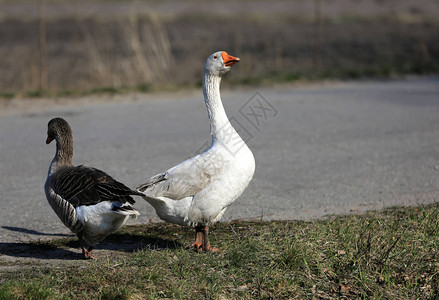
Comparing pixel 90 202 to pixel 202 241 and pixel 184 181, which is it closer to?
pixel 184 181

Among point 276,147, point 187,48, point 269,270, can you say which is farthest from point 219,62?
point 187,48

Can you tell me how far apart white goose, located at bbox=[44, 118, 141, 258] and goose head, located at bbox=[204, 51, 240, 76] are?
Answer: 4.95 feet

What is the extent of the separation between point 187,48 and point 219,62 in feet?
65.3

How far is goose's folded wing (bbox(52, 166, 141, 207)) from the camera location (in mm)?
5273

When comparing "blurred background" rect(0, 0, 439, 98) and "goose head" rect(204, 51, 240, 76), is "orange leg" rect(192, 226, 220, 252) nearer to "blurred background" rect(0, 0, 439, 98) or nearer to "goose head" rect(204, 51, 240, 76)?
"goose head" rect(204, 51, 240, 76)

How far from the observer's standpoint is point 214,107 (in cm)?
598

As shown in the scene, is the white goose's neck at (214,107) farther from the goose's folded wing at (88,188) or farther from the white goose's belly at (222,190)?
the goose's folded wing at (88,188)

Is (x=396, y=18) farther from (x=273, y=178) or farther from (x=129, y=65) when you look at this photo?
(x=273, y=178)

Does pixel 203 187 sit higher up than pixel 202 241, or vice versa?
pixel 203 187

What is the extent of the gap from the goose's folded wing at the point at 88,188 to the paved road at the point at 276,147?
3.61ft

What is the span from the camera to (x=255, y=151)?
1032 cm

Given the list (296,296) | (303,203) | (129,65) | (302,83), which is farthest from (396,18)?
(296,296)

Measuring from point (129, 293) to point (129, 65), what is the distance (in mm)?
13252

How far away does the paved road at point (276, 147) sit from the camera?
746 centimetres
